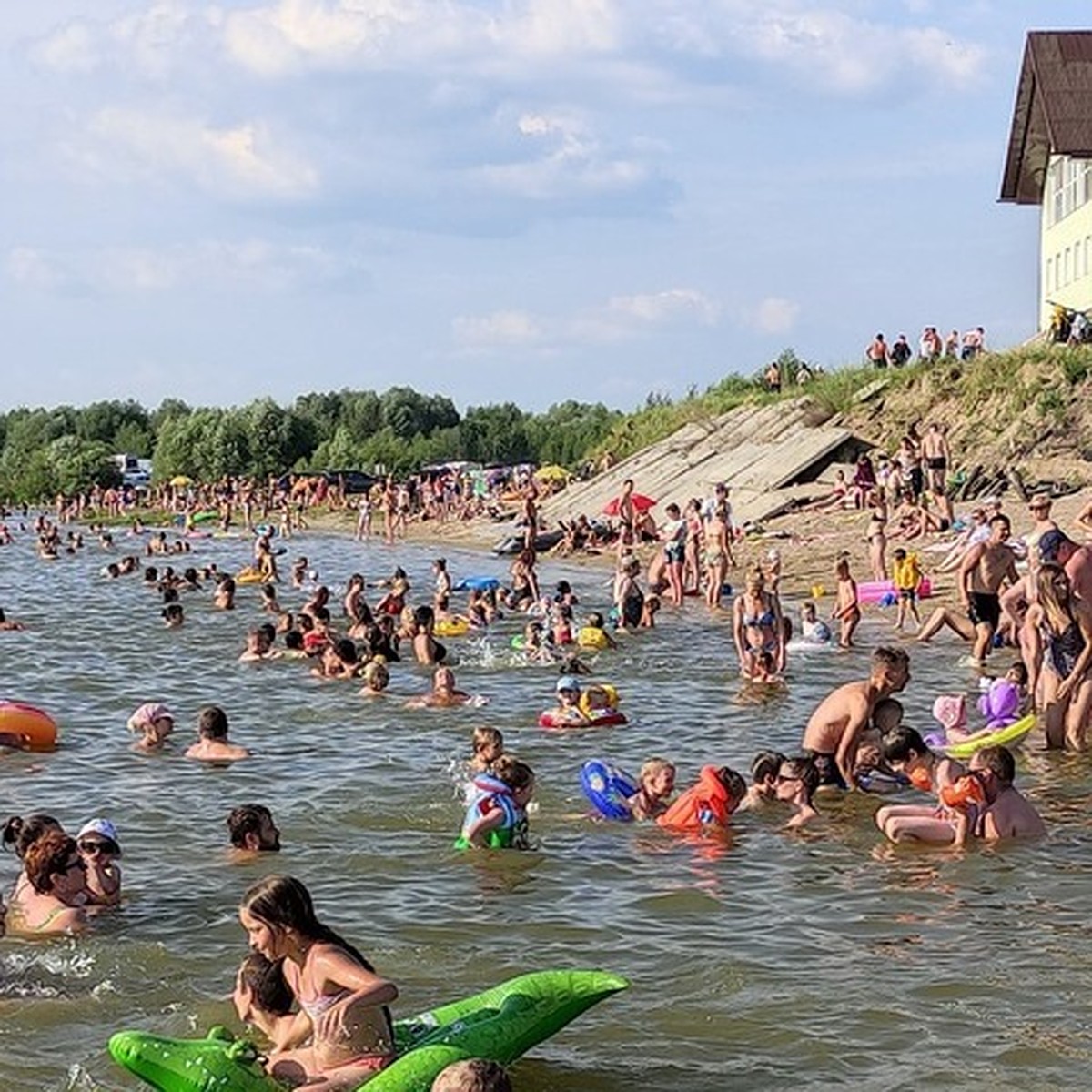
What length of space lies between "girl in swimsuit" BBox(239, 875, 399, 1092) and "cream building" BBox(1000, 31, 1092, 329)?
37.0m

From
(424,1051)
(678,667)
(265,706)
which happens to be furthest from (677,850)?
(678,667)

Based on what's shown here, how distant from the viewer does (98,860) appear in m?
9.04

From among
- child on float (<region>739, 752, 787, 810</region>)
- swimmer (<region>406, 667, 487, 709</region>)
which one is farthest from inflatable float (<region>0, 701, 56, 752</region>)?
child on float (<region>739, 752, 787, 810</region>)

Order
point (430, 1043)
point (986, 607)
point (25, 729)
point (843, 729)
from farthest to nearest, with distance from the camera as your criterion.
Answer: point (986, 607) → point (25, 729) → point (843, 729) → point (430, 1043)

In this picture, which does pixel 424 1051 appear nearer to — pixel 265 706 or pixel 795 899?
pixel 795 899

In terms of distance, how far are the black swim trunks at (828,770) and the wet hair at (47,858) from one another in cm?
499

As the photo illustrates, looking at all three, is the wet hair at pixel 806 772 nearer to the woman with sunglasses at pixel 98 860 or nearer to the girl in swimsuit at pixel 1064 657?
the girl in swimsuit at pixel 1064 657

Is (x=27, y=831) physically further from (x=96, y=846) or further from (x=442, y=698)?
(x=442, y=698)

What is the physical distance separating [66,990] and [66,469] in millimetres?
79026

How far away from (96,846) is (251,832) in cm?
119

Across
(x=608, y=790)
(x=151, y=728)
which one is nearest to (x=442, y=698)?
(x=151, y=728)

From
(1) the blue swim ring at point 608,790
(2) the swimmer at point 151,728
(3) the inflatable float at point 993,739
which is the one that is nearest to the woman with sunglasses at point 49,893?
(1) the blue swim ring at point 608,790

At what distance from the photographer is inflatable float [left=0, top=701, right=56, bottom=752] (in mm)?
14008

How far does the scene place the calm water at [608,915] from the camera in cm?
693
